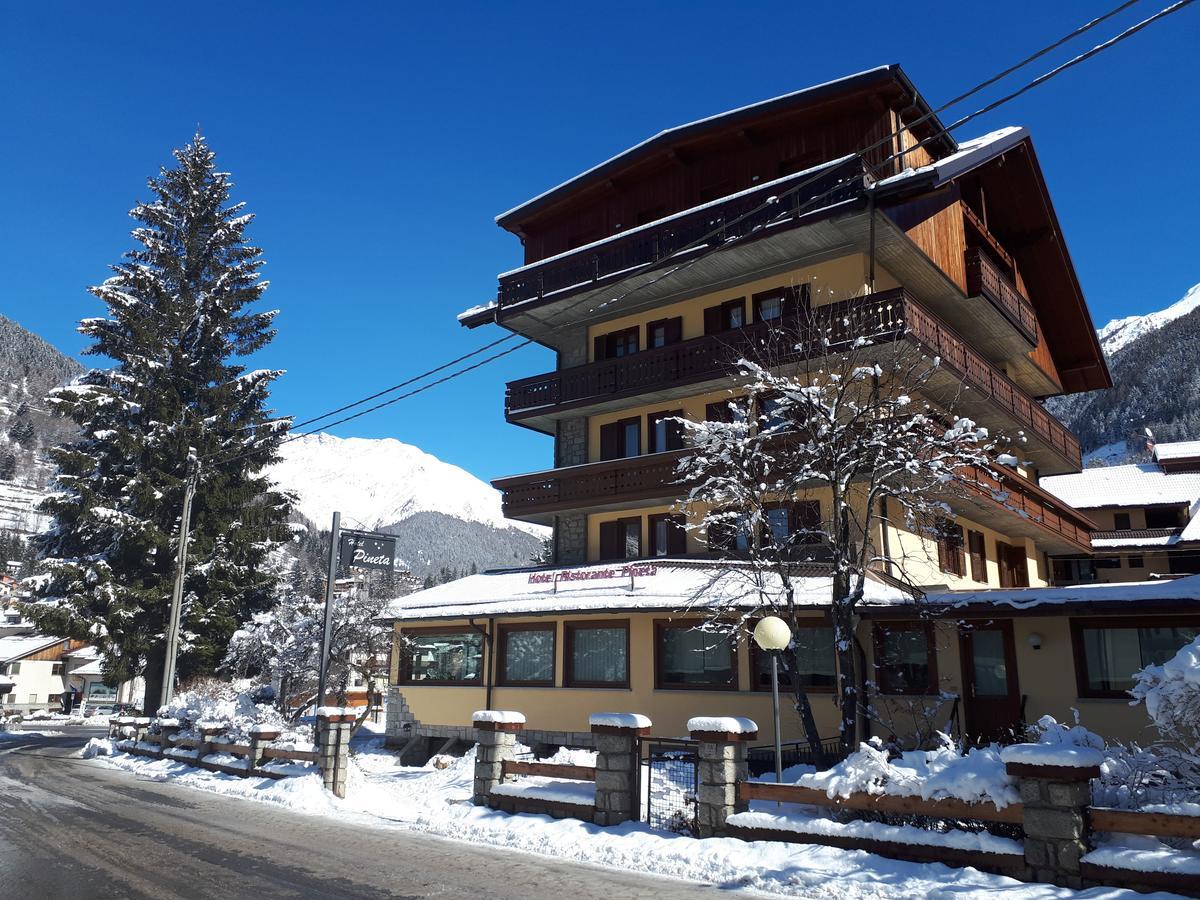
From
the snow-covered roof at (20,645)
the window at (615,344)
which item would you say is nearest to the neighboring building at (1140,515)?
the window at (615,344)

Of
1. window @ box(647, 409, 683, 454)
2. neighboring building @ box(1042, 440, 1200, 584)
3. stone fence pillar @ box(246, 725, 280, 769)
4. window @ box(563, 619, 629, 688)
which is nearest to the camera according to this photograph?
stone fence pillar @ box(246, 725, 280, 769)

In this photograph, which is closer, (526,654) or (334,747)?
(334,747)

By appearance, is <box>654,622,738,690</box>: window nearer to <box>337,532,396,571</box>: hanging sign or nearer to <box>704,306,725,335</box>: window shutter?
<box>337,532,396,571</box>: hanging sign

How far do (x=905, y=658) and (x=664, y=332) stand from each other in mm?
12369

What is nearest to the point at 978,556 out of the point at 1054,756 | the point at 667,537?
the point at 667,537

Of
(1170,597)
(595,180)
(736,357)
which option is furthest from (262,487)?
(1170,597)

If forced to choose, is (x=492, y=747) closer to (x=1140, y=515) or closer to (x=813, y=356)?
(x=813, y=356)

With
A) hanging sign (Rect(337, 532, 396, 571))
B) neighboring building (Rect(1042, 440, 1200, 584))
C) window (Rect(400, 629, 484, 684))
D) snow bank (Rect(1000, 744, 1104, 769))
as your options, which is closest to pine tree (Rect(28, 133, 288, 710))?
hanging sign (Rect(337, 532, 396, 571))

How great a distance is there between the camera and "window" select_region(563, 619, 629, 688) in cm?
2245

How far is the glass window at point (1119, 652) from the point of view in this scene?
17.3 m

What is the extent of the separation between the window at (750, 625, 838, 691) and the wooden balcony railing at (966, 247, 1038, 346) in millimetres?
11607

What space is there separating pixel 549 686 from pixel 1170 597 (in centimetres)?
1414

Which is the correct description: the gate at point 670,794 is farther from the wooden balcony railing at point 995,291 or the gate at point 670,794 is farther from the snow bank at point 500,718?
the wooden balcony railing at point 995,291

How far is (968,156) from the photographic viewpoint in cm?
2342
